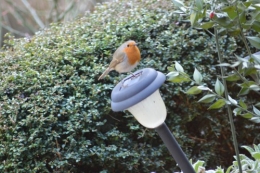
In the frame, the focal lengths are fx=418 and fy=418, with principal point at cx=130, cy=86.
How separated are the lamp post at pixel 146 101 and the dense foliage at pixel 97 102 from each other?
102 cm

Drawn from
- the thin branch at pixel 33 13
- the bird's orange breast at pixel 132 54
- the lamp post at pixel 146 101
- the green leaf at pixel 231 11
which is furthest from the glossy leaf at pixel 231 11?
the thin branch at pixel 33 13

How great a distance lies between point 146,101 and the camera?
1.38 metres

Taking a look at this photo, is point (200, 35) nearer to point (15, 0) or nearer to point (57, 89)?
point (57, 89)

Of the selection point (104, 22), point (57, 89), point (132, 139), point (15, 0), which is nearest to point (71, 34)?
point (104, 22)

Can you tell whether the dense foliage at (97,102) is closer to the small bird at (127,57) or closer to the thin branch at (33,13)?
the small bird at (127,57)

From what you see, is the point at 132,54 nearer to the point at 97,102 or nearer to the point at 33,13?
the point at 97,102

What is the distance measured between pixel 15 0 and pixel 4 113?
4214mm

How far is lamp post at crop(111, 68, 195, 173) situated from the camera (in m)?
1.34

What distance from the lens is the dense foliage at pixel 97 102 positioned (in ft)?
7.68

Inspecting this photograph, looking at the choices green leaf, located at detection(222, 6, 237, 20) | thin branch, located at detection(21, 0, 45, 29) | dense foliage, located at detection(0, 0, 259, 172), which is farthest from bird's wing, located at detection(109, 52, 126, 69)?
thin branch, located at detection(21, 0, 45, 29)

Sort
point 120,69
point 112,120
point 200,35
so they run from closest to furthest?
point 120,69 → point 112,120 → point 200,35

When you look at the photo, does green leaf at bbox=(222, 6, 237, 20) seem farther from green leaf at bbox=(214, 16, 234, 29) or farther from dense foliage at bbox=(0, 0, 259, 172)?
dense foliage at bbox=(0, 0, 259, 172)

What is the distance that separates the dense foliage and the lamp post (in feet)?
3.34

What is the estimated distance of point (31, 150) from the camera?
233cm
